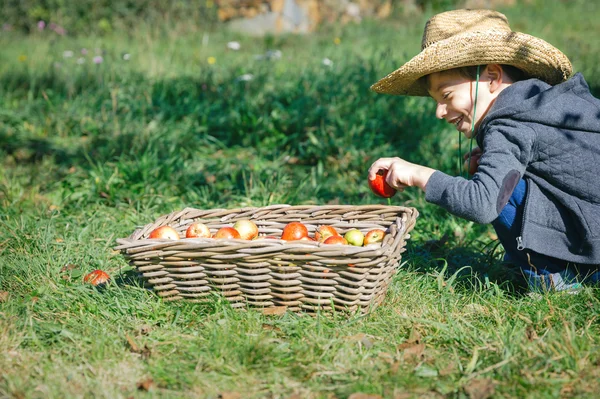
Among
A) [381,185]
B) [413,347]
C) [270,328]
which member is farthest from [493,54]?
[270,328]

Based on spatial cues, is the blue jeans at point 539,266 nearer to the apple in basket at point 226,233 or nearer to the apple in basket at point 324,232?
the apple in basket at point 324,232

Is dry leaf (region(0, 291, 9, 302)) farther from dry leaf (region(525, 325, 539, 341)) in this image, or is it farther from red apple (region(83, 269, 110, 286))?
dry leaf (region(525, 325, 539, 341))

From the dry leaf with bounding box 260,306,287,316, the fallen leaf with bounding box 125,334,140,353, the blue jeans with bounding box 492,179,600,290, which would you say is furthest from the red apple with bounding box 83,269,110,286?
the blue jeans with bounding box 492,179,600,290

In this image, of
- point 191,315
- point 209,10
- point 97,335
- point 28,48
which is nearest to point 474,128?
point 191,315

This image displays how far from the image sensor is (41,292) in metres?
2.78

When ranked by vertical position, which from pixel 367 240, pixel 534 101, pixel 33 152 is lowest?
pixel 33 152

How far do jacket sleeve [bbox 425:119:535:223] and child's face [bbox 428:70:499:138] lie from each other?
18 cm

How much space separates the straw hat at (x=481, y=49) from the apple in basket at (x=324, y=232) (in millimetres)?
767

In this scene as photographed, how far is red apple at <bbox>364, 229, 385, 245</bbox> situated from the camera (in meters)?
2.77

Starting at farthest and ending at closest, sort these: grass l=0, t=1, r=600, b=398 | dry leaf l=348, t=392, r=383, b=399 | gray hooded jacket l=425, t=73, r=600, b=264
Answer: gray hooded jacket l=425, t=73, r=600, b=264 < grass l=0, t=1, r=600, b=398 < dry leaf l=348, t=392, r=383, b=399

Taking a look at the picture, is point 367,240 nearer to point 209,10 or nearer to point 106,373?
point 106,373

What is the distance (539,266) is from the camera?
273cm

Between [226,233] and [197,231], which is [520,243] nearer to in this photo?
[226,233]

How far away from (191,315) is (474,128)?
4.69 ft
